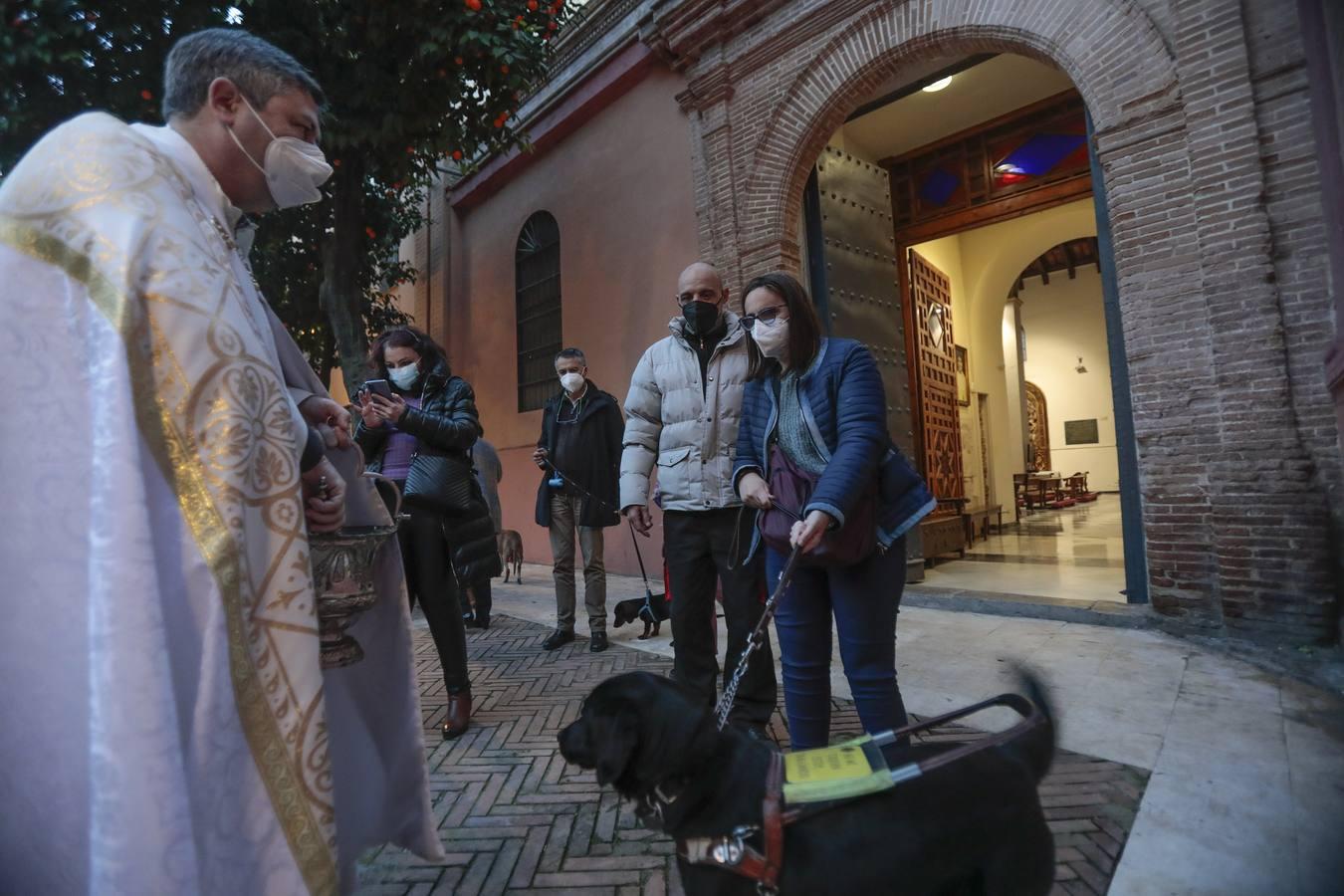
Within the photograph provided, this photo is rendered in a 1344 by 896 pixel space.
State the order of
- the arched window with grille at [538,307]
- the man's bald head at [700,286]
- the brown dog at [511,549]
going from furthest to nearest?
the arched window with grille at [538,307] < the brown dog at [511,549] < the man's bald head at [700,286]

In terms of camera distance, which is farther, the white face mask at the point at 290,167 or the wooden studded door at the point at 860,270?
the wooden studded door at the point at 860,270

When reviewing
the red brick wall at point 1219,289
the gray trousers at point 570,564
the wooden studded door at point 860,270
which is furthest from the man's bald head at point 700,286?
the wooden studded door at point 860,270

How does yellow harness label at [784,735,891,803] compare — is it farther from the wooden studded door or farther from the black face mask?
the wooden studded door

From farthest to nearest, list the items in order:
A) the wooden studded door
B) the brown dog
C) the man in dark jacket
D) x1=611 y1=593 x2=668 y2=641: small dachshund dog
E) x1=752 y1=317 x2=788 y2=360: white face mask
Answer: the brown dog < the wooden studded door < the man in dark jacket < x1=611 y1=593 x2=668 y2=641: small dachshund dog < x1=752 y1=317 x2=788 y2=360: white face mask

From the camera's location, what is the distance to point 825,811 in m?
1.35

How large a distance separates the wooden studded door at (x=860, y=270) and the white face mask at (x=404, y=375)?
431cm

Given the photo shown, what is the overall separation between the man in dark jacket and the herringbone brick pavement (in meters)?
1.43

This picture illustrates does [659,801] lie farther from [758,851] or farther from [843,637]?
[843,637]

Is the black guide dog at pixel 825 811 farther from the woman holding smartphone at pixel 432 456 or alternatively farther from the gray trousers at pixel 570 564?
the gray trousers at pixel 570 564

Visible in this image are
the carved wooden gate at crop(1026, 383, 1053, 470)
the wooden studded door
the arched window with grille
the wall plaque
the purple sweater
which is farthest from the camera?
the wall plaque

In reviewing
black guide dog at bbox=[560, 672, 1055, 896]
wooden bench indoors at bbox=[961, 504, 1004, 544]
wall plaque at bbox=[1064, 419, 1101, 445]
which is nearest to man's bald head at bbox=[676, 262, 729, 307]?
black guide dog at bbox=[560, 672, 1055, 896]

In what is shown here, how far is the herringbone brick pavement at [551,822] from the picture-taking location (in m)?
1.93

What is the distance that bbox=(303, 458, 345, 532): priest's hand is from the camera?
1449 mm

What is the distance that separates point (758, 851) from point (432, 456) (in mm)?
2443
